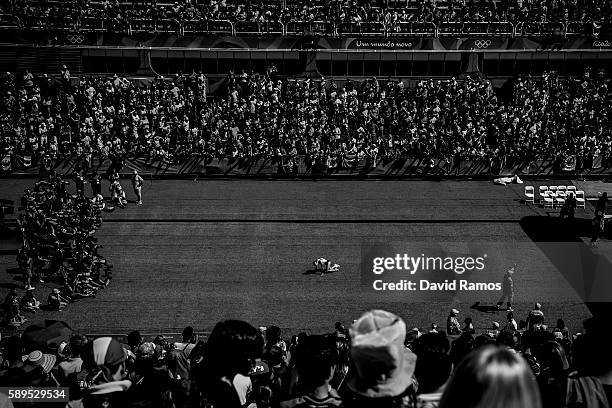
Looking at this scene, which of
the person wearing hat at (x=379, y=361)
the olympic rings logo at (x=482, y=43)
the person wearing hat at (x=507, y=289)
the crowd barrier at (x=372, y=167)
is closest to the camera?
the person wearing hat at (x=379, y=361)

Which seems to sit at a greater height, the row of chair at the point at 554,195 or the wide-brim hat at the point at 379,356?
the wide-brim hat at the point at 379,356

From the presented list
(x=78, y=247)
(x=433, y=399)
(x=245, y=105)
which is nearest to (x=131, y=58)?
(x=245, y=105)

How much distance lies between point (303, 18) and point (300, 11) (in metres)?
0.66

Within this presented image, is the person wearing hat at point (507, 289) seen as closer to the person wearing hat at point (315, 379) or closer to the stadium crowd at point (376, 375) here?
the stadium crowd at point (376, 375)

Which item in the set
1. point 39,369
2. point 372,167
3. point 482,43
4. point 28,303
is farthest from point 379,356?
point 482,43

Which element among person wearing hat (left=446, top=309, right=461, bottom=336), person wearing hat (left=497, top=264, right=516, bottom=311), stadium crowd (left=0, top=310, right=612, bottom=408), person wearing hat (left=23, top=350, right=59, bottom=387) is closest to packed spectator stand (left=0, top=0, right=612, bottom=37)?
person wearing hat (left=497, top=264, right=516, bottom=311)

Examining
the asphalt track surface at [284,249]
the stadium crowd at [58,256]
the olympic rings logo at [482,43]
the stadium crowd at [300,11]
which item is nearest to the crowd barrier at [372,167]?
the asphalt track surface at [284,249]

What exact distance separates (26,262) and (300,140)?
58.3ft

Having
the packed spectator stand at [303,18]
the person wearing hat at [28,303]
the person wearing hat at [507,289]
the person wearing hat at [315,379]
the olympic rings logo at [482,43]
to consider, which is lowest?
the person wearing hat at [28,303]

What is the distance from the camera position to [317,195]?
3347cm

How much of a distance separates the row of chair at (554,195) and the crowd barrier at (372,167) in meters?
3.86

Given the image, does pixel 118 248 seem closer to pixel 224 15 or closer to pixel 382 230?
pixel 382 230

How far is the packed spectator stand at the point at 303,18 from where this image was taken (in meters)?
44.4

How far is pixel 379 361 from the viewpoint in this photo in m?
4.06
